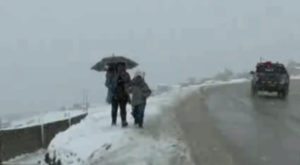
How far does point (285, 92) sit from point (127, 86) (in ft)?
78.2

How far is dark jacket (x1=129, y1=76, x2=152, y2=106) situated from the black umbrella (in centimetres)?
71

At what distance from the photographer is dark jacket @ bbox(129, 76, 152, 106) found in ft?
63.0

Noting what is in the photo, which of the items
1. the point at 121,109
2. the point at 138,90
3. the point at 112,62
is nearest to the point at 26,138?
the point at 121,109

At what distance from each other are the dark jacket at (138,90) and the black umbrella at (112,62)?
2.33 ft

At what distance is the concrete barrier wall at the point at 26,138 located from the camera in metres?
26.2

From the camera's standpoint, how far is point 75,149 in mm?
16312

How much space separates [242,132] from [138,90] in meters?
3.88

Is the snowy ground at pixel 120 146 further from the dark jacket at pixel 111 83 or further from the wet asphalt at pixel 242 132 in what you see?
the dark jacket at pixel 111 83

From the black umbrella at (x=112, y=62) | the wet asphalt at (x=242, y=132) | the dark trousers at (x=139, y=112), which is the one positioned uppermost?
the black umbrella at (x=112, y=62)

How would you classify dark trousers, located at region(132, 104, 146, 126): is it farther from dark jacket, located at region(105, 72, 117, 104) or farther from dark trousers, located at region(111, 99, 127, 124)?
dark jacket, located at region(105, 72, 117, 104)

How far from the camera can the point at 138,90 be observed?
19.3 metres

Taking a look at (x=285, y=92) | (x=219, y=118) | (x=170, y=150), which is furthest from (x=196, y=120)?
(x=285, y=92)

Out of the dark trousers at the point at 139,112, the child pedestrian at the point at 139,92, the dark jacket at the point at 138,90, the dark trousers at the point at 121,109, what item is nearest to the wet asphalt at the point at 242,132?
the dark trousers at the point at 139,112

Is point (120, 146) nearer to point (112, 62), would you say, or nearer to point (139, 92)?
point (139, 92)
